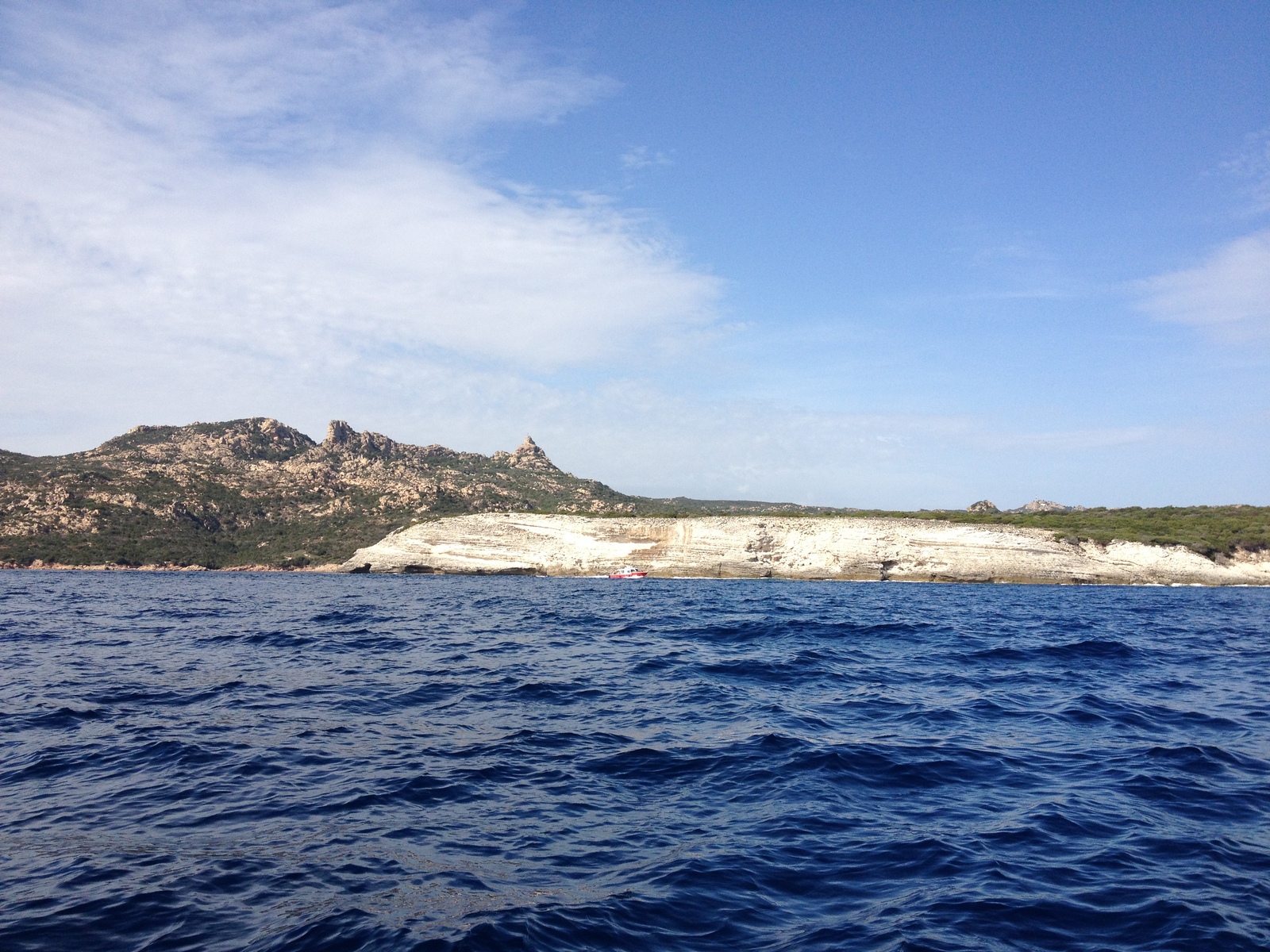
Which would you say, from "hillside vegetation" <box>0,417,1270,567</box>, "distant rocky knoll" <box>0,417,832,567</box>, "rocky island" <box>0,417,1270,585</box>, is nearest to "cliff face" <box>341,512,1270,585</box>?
"rocky island" <box>0,417,1270,585</box>

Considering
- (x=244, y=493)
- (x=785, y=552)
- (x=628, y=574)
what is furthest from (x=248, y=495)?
(x=785, y=552)

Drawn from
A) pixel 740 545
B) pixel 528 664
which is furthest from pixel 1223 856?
pixel 740 545

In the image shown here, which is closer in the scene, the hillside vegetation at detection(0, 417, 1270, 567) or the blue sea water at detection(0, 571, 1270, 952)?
the blue sea water at detection(0, 571, 1270, 952)

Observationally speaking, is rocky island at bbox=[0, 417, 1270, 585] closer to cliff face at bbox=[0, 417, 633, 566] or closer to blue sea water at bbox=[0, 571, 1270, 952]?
cliff face at bbox=[0, 417, 633, 566]

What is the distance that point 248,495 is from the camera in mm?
121188

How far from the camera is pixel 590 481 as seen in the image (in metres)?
158

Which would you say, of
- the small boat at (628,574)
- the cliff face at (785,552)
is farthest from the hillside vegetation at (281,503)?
the small boat at (628,574)

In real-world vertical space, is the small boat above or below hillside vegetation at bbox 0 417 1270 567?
below

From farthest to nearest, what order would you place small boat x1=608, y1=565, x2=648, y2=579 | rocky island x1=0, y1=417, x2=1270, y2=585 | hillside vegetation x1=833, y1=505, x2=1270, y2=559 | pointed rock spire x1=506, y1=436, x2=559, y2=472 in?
pointed rock spire x1=506, y1=436, x2=559, y2=472, small boat x1=608, y1=565, x2=648, y2=579, rocky island x1=0, y1=417, x2=1270, y2=585, hillside vegetation x1=833, y1=505, x2=1270, y2=559

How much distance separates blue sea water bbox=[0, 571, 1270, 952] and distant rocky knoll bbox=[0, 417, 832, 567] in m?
88.6

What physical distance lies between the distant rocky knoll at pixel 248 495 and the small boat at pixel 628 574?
21668mm

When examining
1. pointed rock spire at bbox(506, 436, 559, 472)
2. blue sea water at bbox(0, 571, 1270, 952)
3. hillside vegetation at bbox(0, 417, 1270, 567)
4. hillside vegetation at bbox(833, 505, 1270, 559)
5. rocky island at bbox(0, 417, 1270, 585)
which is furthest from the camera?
pointed rock spire at bbox(506, 436, 559, 472)

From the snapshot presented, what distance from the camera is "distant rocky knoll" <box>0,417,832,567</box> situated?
9800cm

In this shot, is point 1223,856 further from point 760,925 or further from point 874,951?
point 760,925
